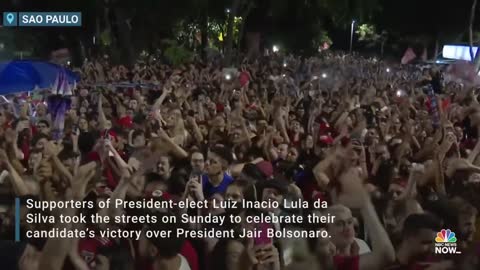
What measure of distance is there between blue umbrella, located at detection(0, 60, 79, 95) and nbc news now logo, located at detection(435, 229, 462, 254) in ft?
24.8

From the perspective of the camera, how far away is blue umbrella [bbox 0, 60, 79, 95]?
11148 millimetres

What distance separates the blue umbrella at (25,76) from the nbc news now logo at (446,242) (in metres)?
7.55

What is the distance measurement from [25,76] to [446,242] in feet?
26.4

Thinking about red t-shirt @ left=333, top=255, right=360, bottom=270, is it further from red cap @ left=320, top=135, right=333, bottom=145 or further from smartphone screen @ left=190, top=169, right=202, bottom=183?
red cap @ left=320, top=135, right=333, bottom=145

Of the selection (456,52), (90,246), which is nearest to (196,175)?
(90,246)

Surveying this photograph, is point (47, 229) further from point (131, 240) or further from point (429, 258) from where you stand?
point (429, 258)

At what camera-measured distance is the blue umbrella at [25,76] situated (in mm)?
11148

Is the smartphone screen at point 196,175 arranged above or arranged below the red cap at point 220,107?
below

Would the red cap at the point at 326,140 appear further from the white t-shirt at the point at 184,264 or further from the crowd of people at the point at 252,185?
the white t-shirt at the point at 184,264

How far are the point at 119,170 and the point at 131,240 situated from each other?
4.08 feet

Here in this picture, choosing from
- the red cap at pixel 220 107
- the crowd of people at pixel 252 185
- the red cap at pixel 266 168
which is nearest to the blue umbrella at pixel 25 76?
the red cap at pixel 220 107

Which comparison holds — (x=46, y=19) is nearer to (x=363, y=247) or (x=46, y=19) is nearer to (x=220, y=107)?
(x=220, y=107)

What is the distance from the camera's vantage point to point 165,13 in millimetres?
26156

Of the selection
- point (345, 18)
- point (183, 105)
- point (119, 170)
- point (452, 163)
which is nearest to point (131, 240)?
point (119, 170)
